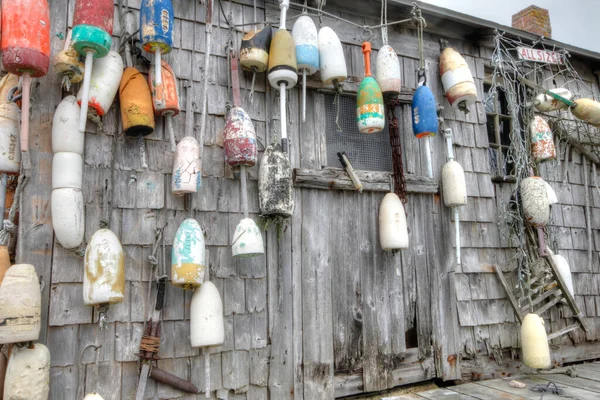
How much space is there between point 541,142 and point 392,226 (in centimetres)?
207

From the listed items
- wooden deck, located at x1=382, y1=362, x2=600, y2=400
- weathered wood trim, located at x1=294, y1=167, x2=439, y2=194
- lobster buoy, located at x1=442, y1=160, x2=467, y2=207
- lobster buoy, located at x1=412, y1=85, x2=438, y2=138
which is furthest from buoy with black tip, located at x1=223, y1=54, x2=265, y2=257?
lobster buoy, located at x1=442, y1=160, x2=467, y2=207

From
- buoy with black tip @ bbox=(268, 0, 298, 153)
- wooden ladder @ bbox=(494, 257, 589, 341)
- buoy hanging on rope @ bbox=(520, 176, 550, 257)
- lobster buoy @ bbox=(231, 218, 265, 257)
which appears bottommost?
wooden ladder @ bbox=(494, 257, 589, 341)

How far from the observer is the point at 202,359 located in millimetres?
3010

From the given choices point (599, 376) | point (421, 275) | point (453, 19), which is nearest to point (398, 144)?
point (421, 275)

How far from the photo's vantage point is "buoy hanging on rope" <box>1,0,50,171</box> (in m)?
2.49

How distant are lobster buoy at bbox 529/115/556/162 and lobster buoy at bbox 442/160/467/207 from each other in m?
1.08

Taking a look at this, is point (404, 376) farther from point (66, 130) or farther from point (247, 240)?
point (66, 130)

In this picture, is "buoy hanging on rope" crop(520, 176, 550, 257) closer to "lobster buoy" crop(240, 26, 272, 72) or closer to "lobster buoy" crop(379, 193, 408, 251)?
"lobster buoy" crop(379, 193, 408, 251)

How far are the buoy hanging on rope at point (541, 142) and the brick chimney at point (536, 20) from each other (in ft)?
6.35

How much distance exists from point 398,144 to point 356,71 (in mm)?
739

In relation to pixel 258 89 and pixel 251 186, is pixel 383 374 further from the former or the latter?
pixel 258 89

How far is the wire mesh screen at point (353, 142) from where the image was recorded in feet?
12.4

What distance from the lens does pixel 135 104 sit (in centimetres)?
287

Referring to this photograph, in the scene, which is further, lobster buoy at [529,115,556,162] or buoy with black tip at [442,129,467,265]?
lobster buoy at [529,115,556,162]
